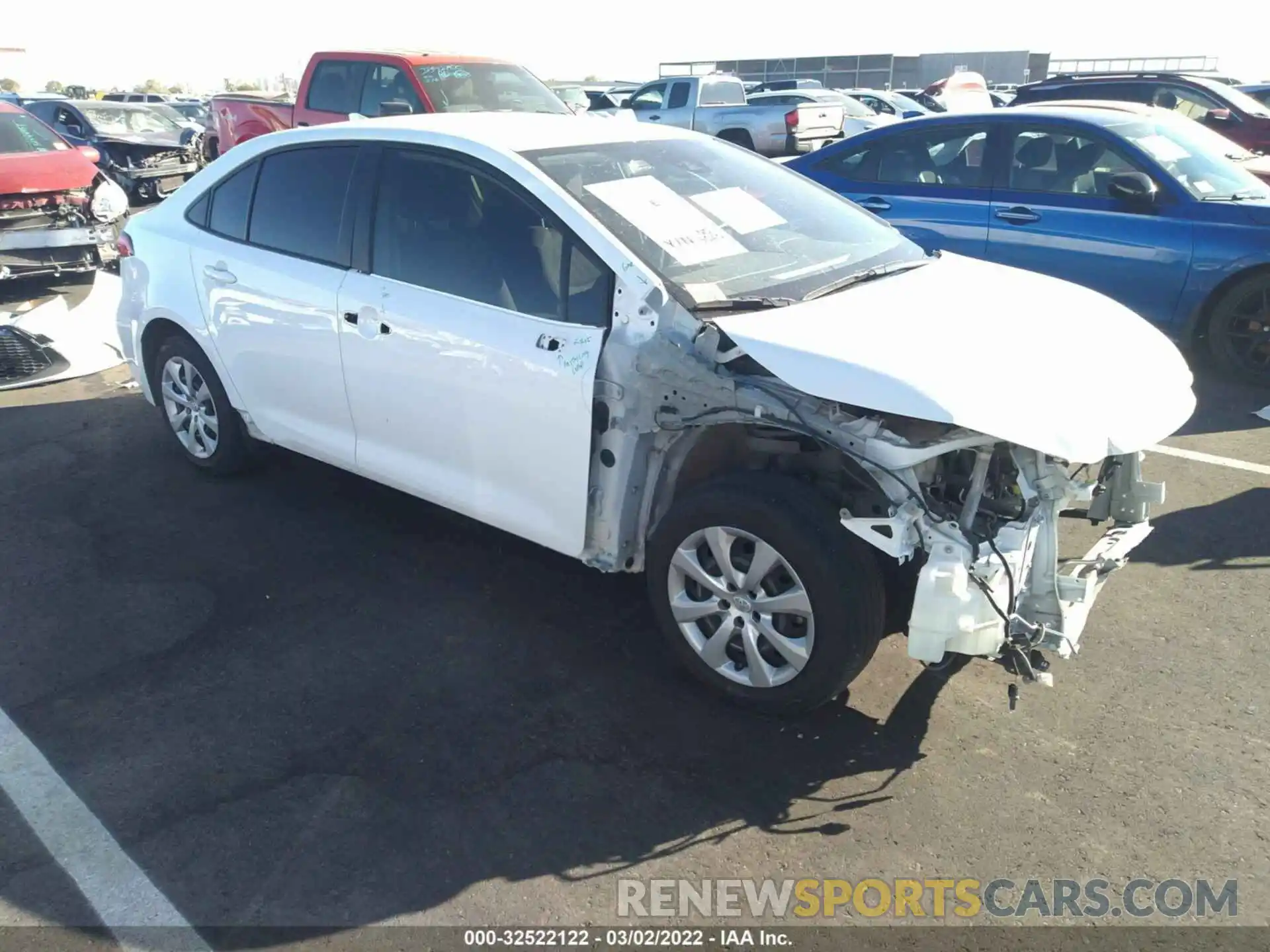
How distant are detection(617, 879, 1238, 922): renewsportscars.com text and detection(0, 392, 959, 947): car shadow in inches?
5.3

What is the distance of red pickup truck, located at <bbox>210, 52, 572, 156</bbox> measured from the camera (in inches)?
407

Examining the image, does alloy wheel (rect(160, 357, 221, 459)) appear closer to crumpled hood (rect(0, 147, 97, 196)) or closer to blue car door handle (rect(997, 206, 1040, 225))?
crumpled hood (rect(0, 147, 97, 196))

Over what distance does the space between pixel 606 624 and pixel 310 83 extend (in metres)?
9.35

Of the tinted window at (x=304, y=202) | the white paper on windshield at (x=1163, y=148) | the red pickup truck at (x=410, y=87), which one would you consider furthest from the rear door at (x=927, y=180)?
the tinted window at (x=304, y=202)

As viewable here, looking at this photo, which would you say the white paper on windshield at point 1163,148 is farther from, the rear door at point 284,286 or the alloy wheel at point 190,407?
the alloy wheel at point 190,407

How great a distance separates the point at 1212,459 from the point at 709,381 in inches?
143

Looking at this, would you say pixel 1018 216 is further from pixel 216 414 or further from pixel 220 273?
pixel 216 414

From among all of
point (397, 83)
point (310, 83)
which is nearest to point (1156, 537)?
→ point (397, 83)

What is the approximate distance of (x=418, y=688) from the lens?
3654mm

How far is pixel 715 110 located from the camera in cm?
1858

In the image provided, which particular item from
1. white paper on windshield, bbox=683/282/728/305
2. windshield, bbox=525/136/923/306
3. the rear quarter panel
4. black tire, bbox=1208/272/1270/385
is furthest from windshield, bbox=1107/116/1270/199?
the rear quarter panel

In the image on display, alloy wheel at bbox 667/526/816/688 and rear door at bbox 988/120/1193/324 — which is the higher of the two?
rear door at bbox 988/120/1193/324

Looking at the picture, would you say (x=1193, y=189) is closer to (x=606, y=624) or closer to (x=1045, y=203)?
(x=1045, y=203)

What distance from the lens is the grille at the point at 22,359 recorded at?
7203mm
